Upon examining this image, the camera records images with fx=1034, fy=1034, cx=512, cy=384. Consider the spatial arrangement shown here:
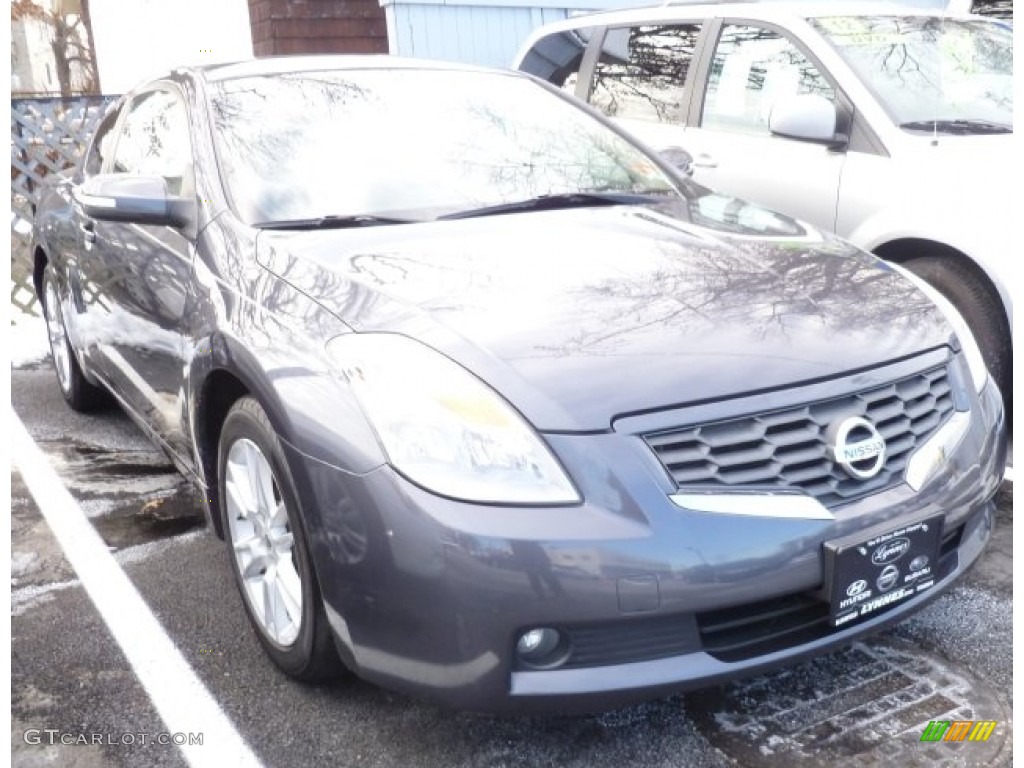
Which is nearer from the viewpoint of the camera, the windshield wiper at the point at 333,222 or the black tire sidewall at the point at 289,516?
the black tire sidewall at the point at 289,516

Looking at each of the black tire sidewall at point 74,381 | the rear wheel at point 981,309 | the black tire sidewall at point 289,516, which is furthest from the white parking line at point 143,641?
the rear wheel at point 981,309

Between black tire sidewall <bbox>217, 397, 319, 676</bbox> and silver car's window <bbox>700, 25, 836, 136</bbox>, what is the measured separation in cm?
299

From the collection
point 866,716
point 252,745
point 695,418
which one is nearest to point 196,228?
point 252,745

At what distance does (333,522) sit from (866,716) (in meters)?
1.30

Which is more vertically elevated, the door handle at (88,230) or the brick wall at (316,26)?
the brick wall at (316,26)

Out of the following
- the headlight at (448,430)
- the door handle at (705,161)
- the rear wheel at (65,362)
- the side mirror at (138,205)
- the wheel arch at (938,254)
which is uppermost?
the side mirror at (138,205)

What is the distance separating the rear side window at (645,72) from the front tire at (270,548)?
128 inches

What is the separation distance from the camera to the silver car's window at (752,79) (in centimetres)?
452

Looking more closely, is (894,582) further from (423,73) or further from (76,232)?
(76,232)

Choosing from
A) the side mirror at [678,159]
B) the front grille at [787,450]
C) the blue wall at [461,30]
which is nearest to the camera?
the front grille at [787,450]

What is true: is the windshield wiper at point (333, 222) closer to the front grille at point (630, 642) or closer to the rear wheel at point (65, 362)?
the front grille at point (630, 642)

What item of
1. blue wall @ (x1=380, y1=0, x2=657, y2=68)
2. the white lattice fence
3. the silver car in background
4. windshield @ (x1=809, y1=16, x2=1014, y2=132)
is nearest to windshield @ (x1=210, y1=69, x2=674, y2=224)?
the silver car in background

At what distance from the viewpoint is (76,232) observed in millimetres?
4180

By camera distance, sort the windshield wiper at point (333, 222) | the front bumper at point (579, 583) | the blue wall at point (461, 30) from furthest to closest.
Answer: the blue wall at point (461, 30), the windshield wiper at point (333, 222), the front bumper at point (579, 583)
